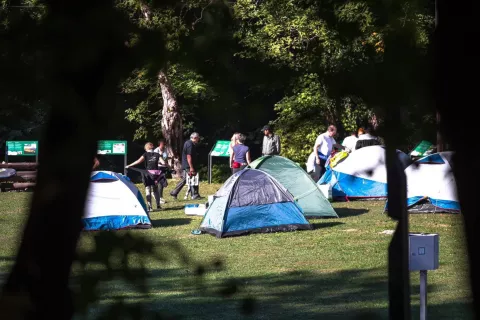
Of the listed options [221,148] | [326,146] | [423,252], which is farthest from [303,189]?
[221,148]

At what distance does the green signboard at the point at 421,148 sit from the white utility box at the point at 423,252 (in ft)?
13.0

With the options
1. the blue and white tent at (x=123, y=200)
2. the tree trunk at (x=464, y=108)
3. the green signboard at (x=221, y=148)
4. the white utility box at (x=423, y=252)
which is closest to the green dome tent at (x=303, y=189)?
the blue and white tent at (x=123, y=200)

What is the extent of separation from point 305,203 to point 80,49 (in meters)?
13.7

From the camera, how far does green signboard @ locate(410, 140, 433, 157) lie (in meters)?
1.53

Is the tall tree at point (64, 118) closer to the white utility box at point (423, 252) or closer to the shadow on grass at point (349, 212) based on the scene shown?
the white utility box at point (423, 252)

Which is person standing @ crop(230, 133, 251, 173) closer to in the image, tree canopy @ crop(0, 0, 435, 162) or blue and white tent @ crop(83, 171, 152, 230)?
blue and white tent @ crop(83, 171, 152, 230)

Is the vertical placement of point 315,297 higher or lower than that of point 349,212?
lower

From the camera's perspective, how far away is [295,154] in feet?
89.8

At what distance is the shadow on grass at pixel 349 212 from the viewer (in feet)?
50.8

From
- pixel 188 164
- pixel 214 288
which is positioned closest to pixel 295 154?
pixel 188 164

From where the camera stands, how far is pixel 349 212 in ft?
52.3

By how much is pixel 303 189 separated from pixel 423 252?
9657 millimetres

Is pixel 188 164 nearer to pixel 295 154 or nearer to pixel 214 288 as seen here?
pixel 295 154

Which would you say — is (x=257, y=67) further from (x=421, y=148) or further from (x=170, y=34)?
(x=421, y=148)
